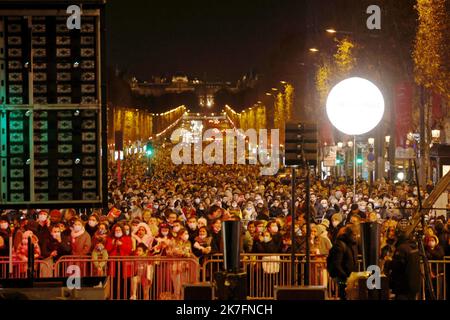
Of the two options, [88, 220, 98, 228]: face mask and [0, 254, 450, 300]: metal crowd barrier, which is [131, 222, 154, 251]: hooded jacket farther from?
[88, 220, 98, 228]: face mask

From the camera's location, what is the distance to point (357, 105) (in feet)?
35.8

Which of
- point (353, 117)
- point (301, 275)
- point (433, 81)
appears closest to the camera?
point (353, 117)

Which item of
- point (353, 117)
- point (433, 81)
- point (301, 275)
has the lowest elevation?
point (301, 275)

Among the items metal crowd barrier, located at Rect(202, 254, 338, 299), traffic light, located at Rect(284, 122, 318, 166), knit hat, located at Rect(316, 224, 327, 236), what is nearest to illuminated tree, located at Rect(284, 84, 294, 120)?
knit hat, located at Rect(316, 224, 327, 236)

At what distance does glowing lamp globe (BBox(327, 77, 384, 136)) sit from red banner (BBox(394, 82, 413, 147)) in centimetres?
4289

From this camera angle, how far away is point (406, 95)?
55.8 meters

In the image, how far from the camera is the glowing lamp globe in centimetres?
1087

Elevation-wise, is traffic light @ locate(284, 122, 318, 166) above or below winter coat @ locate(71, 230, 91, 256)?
above

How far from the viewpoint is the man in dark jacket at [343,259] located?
526 inches

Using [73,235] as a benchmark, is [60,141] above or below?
above

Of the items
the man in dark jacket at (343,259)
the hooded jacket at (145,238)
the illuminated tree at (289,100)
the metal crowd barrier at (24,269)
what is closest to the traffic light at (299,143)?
the man in dark jacket at (343,259)
